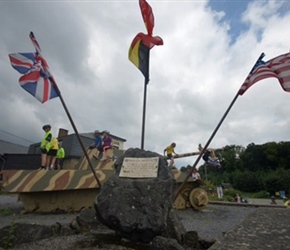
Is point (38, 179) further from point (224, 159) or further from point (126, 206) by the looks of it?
point (224, 159)

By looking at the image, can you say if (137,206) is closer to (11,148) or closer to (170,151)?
(170,151)

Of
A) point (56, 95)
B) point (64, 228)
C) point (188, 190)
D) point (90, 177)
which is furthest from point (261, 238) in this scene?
point (188, 190)

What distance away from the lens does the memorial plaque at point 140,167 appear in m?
4.20

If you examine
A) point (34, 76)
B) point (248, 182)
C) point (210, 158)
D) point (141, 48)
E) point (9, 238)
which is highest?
point (248, 182)

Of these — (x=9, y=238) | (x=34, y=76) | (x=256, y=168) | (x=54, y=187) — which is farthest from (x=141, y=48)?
(x=256, y=168)

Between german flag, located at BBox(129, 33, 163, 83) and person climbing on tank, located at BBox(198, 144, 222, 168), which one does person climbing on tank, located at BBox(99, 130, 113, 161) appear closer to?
person climbing on tank, located at BBox(198, 144, 222, 168)

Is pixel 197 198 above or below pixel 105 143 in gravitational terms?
below

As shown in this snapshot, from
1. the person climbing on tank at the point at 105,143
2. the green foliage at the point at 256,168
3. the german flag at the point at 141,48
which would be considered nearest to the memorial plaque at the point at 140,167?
the german flag at the point at 141,48

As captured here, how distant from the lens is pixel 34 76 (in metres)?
5.30

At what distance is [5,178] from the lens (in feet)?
26.2

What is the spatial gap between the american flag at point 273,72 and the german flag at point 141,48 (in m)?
1.93

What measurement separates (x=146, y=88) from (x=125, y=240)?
119 inches

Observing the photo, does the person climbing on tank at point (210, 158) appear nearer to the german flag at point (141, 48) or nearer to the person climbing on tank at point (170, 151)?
the person climbing on tank at point (170, 151)

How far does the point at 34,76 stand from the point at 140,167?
274 centimetres
